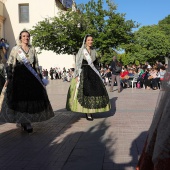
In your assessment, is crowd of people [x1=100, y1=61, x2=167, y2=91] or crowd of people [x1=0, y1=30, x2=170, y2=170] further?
crowd of people [x1=100, y1=61, x2=167, y2=91]

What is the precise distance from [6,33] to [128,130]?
3453 cm

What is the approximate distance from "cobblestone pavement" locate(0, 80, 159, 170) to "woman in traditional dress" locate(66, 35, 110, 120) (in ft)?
1.01

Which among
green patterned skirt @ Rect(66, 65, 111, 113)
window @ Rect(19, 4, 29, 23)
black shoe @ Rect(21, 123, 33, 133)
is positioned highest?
window @ Rect(19, 4, 29, 23)

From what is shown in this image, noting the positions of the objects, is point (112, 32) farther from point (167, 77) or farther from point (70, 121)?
point (167, 77)

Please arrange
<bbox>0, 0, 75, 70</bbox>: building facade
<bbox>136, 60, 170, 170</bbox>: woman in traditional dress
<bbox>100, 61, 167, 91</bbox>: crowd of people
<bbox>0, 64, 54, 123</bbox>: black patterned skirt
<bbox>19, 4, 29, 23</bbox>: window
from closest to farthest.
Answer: <bbox>136, 60, 170, 170</bbox>: woman in traditional dress → <bbox>0, 64, 54, 123</bbox>: black patterned skirt → <bbox>100, 61, 167, 91</bbox>: crowd of people → <bbox>0, 0, 75, 70</bbox>: building facade → <bbox>19, 4, 29, 23</bbox>: window

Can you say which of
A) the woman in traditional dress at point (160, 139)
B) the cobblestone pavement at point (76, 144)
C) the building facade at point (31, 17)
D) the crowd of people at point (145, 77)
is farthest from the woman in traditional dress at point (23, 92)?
the building facade at point (31, 17)

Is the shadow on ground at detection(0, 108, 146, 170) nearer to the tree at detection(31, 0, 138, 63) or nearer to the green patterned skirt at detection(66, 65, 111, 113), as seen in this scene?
the green patterned skirt at detection(66, 65, 111, 113)

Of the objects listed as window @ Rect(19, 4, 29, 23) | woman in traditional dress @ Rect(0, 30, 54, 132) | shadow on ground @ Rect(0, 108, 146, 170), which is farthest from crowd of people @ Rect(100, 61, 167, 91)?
window @ Rect(19, 4, 29, 23)

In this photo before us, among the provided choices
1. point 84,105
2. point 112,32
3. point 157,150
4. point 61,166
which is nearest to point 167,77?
point 157,150

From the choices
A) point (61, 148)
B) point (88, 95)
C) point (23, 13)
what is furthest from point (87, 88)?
point (23, 13)

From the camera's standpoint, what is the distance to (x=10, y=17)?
1491 inches

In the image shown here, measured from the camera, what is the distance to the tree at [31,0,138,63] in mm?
27000

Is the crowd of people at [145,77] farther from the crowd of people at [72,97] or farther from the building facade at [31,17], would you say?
the building facade at [31,17]

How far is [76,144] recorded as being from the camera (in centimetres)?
493
